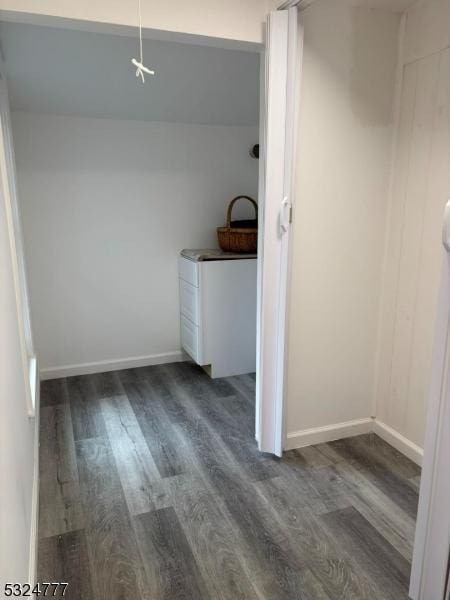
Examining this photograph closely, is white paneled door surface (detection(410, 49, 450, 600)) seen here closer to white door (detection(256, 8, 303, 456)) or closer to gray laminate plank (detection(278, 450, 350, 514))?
gray laminate plank (detection(278, 450, 350, 514))

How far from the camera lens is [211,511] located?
6.09 feet

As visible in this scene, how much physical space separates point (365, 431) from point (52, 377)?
2.22 metres

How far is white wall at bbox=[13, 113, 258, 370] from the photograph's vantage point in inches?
121

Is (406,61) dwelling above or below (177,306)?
above

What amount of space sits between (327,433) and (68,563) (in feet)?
4.53

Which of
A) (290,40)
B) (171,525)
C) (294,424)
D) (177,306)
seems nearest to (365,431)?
(294,424)

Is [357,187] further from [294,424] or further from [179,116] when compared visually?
[179,116]

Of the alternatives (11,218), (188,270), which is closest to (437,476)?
(11,218)

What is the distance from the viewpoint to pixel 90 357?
3.41 meters

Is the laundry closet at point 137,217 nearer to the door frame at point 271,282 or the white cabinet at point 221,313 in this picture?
the white cabinet at point 221,313

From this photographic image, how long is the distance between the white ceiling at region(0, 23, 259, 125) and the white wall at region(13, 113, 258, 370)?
18 centimetres

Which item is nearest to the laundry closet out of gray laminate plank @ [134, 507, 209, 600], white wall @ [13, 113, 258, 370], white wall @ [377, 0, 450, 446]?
white wall @ [13, 113, 258, 370]

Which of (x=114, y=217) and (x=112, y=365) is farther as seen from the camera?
(x=112, y=365)

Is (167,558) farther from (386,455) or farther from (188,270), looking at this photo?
(188,270)
